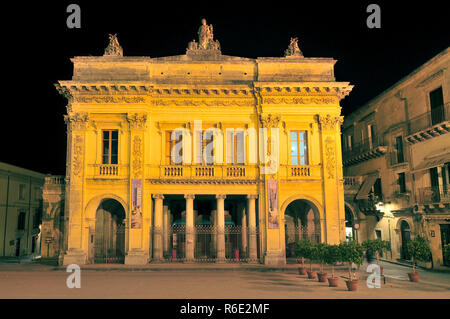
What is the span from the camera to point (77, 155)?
2270 centimetres

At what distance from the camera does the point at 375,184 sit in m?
28.0

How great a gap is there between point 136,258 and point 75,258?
3.64 m

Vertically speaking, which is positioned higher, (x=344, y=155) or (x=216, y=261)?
(x=344, y=155)

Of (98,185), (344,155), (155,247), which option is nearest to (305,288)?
(155,247)

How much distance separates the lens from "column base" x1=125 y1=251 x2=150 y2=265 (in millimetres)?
21608

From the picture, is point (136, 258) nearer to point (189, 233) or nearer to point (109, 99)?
point (189, 233)

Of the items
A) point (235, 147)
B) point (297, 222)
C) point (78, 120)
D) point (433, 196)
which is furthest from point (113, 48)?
point (433, 196)

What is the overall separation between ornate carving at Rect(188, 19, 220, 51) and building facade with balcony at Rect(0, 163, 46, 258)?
20302 mm

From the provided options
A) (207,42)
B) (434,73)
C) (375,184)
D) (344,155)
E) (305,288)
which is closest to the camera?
(305,288)

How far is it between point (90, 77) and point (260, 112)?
11.3 metres

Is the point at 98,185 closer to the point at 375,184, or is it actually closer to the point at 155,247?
the point at 155,247

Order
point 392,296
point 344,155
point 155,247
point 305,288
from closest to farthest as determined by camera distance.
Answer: point 392,296
point 305,288
point 155,247
point 344,155

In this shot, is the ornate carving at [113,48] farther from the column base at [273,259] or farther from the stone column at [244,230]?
the column base at [273,259]

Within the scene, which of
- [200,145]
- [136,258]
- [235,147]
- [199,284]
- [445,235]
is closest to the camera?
[199,284]
